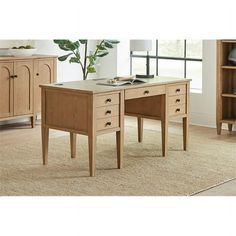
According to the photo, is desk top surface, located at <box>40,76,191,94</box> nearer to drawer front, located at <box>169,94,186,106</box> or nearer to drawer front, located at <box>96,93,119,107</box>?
drawer front, located at <box>96,93,119,107</box>

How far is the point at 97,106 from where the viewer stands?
4.52 meters

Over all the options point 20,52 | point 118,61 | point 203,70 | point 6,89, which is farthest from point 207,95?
point 6,89

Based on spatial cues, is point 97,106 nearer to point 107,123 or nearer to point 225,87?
point 107,123

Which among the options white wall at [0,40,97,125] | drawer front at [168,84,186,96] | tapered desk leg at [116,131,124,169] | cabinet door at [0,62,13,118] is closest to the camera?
tapered desk leg at [116,131,124,169]

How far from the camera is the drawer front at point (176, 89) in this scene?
17.7 feet

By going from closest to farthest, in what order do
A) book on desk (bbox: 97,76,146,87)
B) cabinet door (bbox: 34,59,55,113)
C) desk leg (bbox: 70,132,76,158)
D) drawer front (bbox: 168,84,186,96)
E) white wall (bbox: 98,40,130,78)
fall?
book on desk (bbox: 97,76,146,87) < desk leg (bbox: 70,132,76,158) < drawer front (bbox: 168,84,186,96) < cabinet door (bbox: 34,59,55,113) < white wall (bbox: 98,40,130,78)

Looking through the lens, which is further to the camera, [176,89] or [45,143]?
[176,89]

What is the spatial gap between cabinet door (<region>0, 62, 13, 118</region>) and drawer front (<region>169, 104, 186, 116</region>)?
218 cm

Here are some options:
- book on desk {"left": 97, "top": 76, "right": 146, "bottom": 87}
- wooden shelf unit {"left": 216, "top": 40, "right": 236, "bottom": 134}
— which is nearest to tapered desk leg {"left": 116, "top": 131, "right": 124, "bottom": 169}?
book on desk {"left": 97, "top": 76, "right": 146, "bottom": 87}

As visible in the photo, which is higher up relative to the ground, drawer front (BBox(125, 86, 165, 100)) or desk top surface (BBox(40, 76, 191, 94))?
desk top surface (BBox(40, 76, 191, 94))

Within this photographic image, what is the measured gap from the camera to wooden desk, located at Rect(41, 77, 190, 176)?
4520 millimetres

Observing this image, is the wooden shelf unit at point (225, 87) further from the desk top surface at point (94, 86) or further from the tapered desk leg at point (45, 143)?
the tapered desk leg at point (45, 143)

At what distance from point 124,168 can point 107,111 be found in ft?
2.02

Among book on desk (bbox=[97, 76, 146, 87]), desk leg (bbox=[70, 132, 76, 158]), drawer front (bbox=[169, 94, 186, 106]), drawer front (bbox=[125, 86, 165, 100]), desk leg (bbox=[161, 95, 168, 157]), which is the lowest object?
desk leg (bbox=[70, 132, 76, 158])
